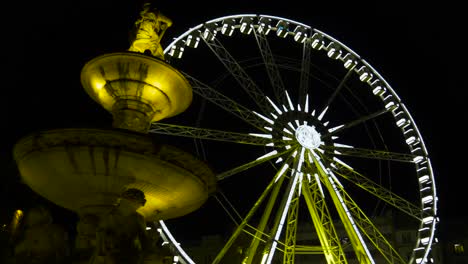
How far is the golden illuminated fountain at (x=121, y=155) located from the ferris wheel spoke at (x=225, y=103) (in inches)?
246

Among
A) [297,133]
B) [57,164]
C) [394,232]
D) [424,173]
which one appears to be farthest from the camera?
[394,232]

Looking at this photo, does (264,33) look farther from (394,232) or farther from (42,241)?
(394,232)

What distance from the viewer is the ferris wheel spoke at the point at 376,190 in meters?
17.9

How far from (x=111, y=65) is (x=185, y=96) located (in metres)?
1.58

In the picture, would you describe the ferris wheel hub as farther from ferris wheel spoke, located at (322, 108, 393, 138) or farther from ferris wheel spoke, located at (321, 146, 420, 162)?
ferris wheel spoke, located at (322, 108, 393, 138)

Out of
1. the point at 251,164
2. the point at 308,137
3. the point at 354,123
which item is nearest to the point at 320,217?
the point at 308,137

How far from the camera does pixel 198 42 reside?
729 inches

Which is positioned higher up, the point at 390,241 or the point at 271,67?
the point at 271,67

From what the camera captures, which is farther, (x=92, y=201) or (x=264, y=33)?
(x=264, y=33)

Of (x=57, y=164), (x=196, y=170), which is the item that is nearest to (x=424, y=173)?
(x=196, y=170)

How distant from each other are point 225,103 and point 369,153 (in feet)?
17.9

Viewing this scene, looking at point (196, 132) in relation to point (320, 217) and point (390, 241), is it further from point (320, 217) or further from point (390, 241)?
point (390, 241)

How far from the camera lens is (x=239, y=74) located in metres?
18.2

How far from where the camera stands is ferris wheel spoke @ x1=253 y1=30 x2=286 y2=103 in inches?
718
